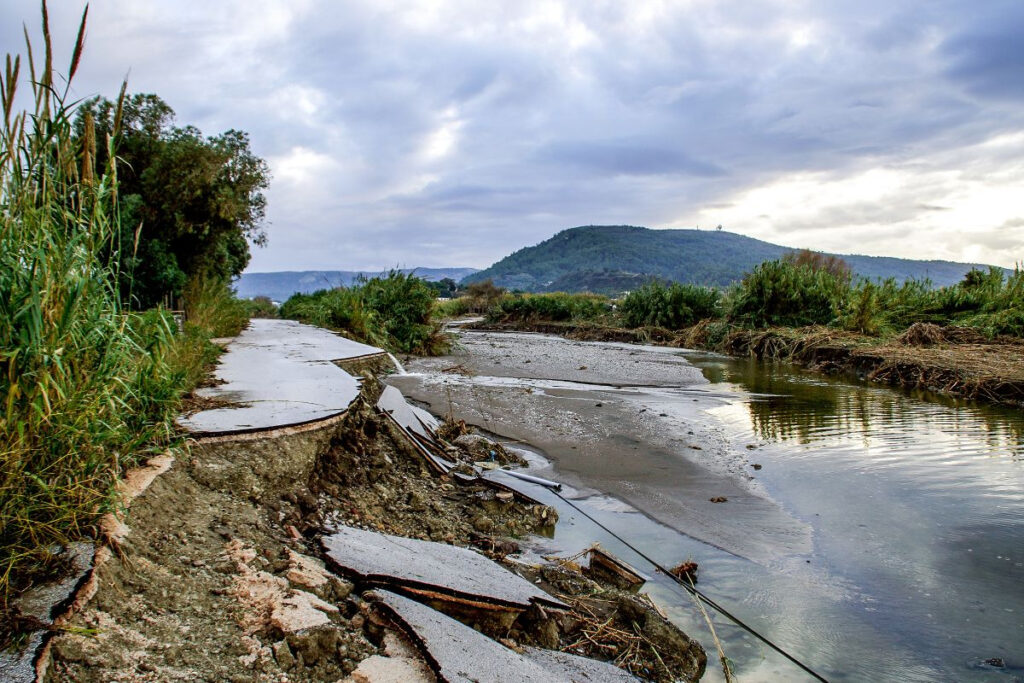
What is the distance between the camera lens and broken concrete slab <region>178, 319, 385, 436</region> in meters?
3.69

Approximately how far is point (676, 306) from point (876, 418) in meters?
14.1

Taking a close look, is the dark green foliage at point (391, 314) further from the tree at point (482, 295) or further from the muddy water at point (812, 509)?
the tree at point (482, 295)

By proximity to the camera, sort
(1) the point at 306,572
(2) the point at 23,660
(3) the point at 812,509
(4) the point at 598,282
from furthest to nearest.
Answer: (4) the point at 598,282 → (3) the point at 812,509 → (1) the point at 306,572 → (2) the point at 23,660

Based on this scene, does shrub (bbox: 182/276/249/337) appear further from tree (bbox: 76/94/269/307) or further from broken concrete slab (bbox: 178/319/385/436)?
broken concrete slab (bbox: 178/319/385/436)

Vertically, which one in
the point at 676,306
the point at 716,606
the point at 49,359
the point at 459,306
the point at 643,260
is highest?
the point at 643,260

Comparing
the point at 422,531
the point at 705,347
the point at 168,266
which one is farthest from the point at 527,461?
the point at 705,347

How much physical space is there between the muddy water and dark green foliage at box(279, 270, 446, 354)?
5314 millimetres

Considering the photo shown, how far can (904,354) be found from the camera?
11.2m

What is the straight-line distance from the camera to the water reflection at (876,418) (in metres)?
6.30

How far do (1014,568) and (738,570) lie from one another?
161 cm

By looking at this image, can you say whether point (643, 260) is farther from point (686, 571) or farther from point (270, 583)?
point (270, 583)

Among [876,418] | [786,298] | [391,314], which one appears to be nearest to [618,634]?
[876,418]

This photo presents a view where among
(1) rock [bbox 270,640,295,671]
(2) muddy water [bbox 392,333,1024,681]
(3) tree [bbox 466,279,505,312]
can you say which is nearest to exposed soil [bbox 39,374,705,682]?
(1) rock [bbox 270,640,295,671]

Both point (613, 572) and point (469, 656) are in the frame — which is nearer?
point (469, 656)
